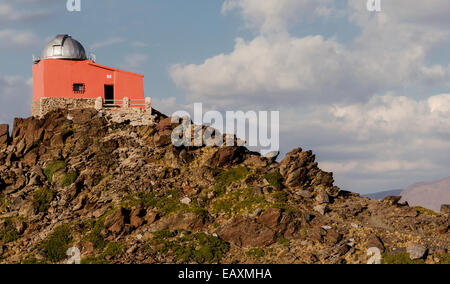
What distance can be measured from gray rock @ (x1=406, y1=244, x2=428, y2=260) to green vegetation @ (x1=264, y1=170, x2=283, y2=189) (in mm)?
11802

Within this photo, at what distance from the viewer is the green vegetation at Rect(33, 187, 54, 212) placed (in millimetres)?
43156

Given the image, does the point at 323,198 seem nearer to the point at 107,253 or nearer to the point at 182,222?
the point at 182,222

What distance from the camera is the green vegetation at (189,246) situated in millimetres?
36531

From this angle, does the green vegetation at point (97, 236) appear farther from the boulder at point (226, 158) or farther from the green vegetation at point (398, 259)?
the green vegetation at point (398, 259)

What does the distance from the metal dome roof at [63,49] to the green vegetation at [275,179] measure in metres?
25.0

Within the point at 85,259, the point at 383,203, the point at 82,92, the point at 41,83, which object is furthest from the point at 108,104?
the point at 383,203

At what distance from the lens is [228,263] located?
3616 centimetres

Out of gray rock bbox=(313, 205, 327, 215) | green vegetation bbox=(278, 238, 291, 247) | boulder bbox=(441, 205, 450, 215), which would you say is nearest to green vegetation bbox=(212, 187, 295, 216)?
gray rock bbox=(313, 205, 327, 215)

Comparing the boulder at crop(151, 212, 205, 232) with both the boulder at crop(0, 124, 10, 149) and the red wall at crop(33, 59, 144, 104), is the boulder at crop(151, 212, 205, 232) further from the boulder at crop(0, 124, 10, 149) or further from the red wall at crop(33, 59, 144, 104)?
the boulder at crop(0, 124, 10, 149)

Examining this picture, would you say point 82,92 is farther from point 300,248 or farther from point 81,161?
point 300,248

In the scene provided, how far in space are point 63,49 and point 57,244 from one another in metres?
24.3

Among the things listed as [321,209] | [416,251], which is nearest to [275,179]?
[321,209]

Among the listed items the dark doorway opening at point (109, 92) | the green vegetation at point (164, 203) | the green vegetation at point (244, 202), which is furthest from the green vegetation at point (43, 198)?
the dark doorway opening at point (109, 92)

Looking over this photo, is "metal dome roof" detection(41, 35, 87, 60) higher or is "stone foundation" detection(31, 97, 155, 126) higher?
"metal dome roof" detection(41, 35, 87, 60)
